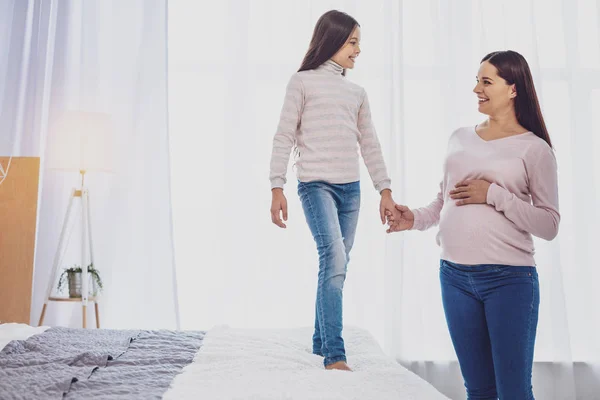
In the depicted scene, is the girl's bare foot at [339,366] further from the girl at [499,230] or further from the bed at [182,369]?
A: the girl at [499,230]

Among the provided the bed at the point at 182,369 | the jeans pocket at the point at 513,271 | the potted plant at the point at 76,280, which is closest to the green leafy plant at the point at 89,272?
the potted plant at the point at 76,280

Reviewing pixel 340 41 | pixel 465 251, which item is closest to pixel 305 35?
pixel 340 41

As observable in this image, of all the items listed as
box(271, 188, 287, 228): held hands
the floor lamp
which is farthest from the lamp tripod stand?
box(271, 188, 287, 228): held hands

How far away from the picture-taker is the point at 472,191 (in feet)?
5.45

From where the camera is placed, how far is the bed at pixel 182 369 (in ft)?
4.00

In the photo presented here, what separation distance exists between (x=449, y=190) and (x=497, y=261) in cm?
29

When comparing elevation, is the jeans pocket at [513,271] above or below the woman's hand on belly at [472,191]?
below

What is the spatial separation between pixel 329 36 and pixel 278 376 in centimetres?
129

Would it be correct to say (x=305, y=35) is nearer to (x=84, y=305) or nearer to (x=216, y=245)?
(x=216, y=245)

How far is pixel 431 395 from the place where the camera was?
129cm

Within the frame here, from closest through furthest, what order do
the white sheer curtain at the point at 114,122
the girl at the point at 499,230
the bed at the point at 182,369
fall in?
the bed at the point at 182,369
the girl at the point at 499,230
the white sheer curtain at the point at 114,122

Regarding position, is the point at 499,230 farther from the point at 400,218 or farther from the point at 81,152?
the point at 81,152

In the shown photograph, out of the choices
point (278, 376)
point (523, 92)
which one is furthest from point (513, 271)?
point (278, 376)

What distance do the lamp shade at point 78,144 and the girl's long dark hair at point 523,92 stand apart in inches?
76.6
